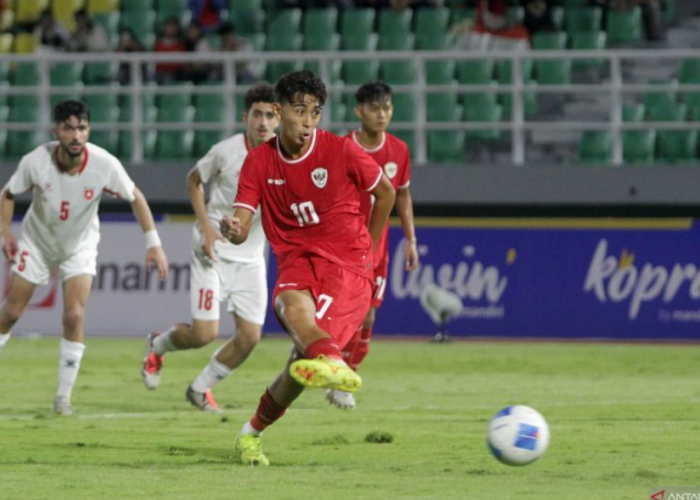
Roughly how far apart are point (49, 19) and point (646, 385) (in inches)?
494

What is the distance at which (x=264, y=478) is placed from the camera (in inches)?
312

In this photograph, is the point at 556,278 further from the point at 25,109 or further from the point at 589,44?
the point at 25,109

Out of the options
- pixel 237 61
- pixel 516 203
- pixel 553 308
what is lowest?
pixel 553 308

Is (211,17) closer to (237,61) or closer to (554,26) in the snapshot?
(237,61)

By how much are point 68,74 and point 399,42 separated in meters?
4.89

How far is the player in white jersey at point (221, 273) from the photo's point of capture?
11.6 m

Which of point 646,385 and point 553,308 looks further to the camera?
point 553,308

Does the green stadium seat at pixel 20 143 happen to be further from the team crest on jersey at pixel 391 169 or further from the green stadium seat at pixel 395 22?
the team crest on jersey at pixel 391 169

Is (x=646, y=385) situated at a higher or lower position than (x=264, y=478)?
lower

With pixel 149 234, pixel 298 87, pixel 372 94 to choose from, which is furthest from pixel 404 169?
pixel 298 87

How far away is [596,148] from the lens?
20.6 metres

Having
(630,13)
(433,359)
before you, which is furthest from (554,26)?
(433,359)

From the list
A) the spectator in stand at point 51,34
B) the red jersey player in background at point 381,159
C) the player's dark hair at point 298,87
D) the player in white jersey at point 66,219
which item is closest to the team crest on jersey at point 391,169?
the red jersey player in background at point 381,159

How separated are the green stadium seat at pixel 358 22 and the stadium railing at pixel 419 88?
3.21 feet
